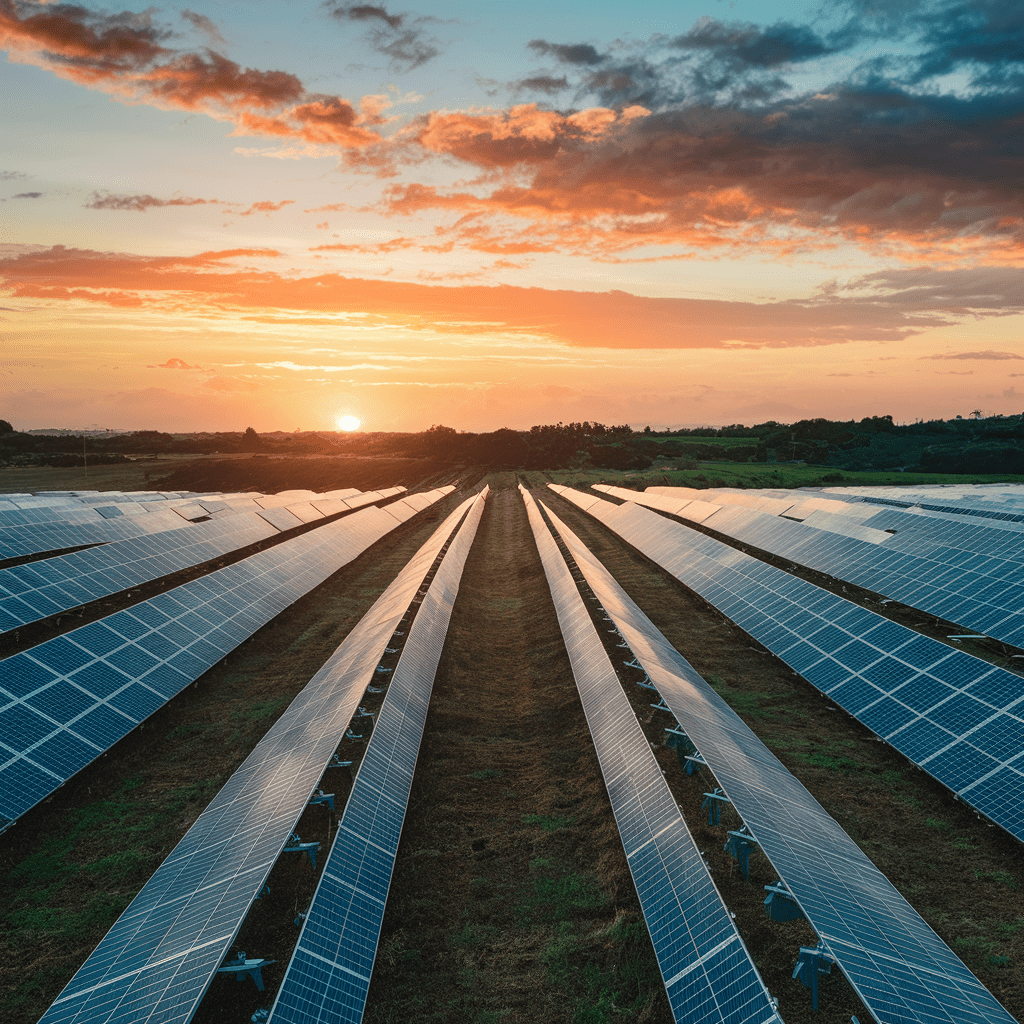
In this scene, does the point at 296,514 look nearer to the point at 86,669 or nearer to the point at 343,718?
the point at 86,669

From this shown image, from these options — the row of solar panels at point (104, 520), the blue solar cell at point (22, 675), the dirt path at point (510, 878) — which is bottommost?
the dirt path at point (510, 878)

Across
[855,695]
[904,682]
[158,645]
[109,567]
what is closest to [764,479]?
[855,695]

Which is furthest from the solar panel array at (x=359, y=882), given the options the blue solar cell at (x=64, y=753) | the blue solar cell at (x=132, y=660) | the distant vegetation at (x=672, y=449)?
the distant vegetation at (x=672, y=449)

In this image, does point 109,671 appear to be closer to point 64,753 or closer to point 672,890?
point 64,753

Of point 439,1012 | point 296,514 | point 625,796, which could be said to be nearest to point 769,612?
point 625,796

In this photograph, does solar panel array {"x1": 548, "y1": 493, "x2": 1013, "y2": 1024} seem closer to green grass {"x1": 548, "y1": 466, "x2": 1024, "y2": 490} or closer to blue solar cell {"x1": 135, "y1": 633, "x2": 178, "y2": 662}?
blue solar cell {"x1": 135, "y1": 633, "x2": 178, "y2": 662}

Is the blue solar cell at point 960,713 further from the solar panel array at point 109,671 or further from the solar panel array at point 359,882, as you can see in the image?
the solar panel array at point 109,671

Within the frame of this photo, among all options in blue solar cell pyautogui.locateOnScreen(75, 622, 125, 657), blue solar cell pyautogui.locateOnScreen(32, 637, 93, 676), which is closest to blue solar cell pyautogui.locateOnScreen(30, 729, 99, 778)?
blue solar cell pyautogui.locateOnScreen(32, 637, 93, 676)
